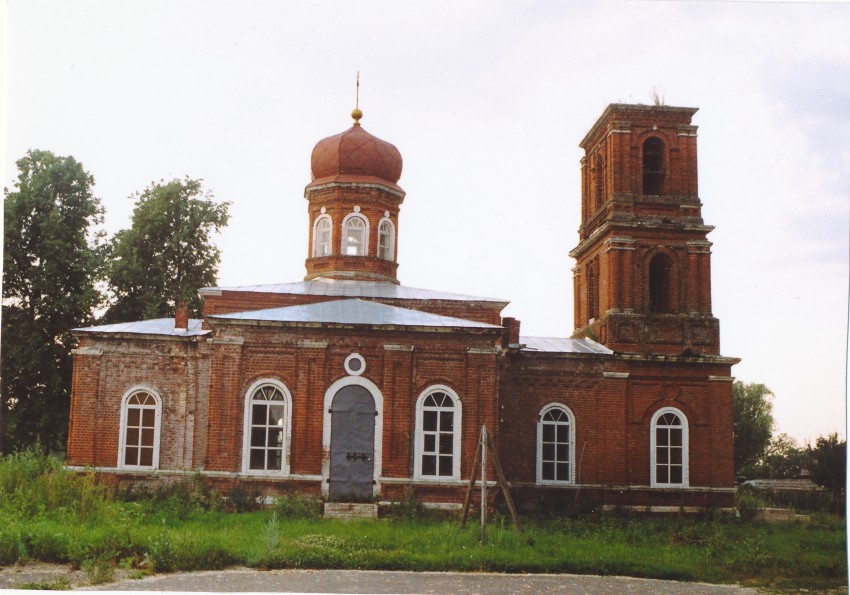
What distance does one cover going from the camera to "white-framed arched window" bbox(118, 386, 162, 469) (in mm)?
19812

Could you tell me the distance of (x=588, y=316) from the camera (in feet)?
81.1

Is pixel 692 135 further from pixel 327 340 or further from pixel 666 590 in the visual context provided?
pixel 666 590

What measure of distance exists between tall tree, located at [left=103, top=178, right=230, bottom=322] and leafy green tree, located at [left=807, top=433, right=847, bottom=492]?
17.6 m

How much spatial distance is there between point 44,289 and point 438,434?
454 inches

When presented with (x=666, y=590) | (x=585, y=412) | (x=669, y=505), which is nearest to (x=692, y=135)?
(x=585, y=412)

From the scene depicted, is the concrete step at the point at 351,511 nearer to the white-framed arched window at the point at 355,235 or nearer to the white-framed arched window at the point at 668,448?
the white-framed arched window at the point at 668,448

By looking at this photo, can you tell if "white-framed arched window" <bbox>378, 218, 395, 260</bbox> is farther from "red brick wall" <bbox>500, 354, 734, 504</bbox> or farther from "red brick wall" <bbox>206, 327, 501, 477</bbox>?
"red brick wall" <bbox>206, 327, 501, 477</bbox>

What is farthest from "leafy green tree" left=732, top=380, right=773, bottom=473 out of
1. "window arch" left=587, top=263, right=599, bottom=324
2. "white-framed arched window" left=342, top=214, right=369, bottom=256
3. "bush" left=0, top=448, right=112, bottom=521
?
"bush" left=0, top=448, right=112, bottom=521

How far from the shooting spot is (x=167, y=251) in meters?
28.1

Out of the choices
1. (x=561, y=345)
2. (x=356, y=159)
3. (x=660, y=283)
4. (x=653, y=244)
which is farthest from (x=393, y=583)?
(x=356, y=159)

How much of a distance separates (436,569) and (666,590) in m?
3.33

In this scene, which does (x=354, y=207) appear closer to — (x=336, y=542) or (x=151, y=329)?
(x=151, y=329)

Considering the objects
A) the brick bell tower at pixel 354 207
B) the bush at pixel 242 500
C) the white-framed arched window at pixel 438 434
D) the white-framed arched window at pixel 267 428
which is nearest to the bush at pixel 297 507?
the bush at pixel 242 500

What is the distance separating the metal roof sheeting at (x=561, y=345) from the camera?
22.2 meters
